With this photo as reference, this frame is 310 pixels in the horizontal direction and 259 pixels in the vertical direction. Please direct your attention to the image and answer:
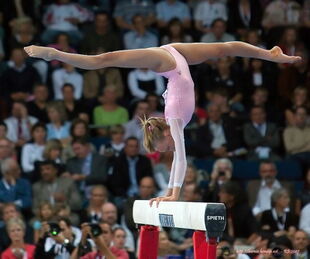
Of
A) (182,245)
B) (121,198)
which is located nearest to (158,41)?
(121,198)

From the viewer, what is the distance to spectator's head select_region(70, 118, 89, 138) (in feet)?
41.1

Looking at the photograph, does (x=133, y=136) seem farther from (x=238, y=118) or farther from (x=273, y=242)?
(x=273, y=242)

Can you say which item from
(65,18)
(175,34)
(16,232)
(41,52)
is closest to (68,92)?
(65,18)

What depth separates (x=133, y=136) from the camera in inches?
490

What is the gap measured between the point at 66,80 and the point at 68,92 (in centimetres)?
49

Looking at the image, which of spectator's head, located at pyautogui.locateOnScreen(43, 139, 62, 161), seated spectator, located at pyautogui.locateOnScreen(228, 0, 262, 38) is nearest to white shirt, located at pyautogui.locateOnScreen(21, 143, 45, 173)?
spectator's head, located at pyautogui.locateOnScreen(43, 139, 62, 161)

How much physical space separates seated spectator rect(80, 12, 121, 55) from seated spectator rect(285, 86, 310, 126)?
2.76m

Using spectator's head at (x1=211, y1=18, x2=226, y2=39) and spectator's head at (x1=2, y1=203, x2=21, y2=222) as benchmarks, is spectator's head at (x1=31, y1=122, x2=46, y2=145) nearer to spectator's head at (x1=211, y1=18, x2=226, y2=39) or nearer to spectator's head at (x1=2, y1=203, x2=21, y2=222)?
spectator's head at (x1=2, y1=203, x2=21, y2=222)

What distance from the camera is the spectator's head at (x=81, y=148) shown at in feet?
40.2

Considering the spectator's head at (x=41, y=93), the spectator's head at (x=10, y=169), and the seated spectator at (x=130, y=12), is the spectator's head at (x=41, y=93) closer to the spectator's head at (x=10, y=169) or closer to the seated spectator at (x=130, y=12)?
the spectator's head at (x=10, y=169)

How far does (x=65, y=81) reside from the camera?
13656mm

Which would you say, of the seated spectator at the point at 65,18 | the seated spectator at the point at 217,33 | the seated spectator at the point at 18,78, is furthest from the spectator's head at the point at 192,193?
the seated spectator at the point at 65,18

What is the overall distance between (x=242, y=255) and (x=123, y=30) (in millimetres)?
6632

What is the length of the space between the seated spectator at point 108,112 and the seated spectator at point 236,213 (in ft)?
9.01
